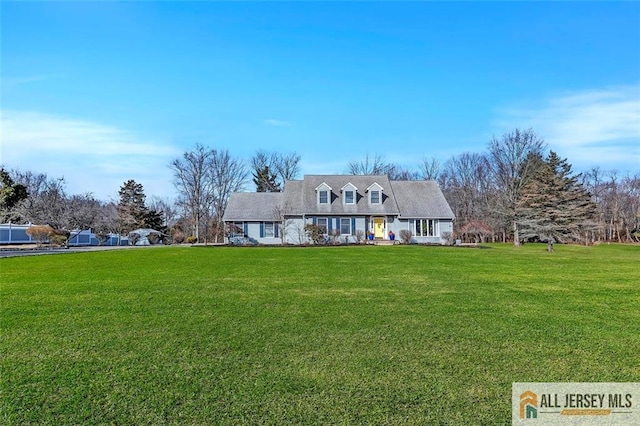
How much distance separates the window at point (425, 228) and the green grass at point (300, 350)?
2382 cm

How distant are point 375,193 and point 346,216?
296 centimetres

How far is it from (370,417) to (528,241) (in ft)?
157

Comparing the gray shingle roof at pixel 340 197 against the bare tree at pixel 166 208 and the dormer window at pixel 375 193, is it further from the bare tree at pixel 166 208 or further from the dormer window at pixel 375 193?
the bare tree at pixel 166 208

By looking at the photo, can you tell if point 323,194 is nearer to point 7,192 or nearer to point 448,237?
point 448,237

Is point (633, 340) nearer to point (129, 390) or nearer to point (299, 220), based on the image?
point (129, 390)

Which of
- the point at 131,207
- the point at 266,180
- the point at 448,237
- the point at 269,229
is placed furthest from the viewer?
the point at 266,180

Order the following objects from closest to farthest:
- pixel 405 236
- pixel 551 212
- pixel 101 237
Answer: pixel 551 212 → pixel 405 236 → pixel 101 237

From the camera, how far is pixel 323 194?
33906 millimetres

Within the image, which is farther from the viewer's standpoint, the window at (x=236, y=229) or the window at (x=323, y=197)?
the window at (x=236, y=229)

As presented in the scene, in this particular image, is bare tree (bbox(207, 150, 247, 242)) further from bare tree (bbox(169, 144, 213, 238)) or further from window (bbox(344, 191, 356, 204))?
window (bbox(344, 191, 356, 204))

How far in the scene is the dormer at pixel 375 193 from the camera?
33.6 metres

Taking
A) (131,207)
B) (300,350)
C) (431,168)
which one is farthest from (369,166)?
(300,350)

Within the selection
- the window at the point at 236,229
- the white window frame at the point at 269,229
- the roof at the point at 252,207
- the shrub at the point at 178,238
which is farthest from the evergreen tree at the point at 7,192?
the white window frame at the point at 269,229

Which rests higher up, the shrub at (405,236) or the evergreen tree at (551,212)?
the evergreen tree at (551,212)
